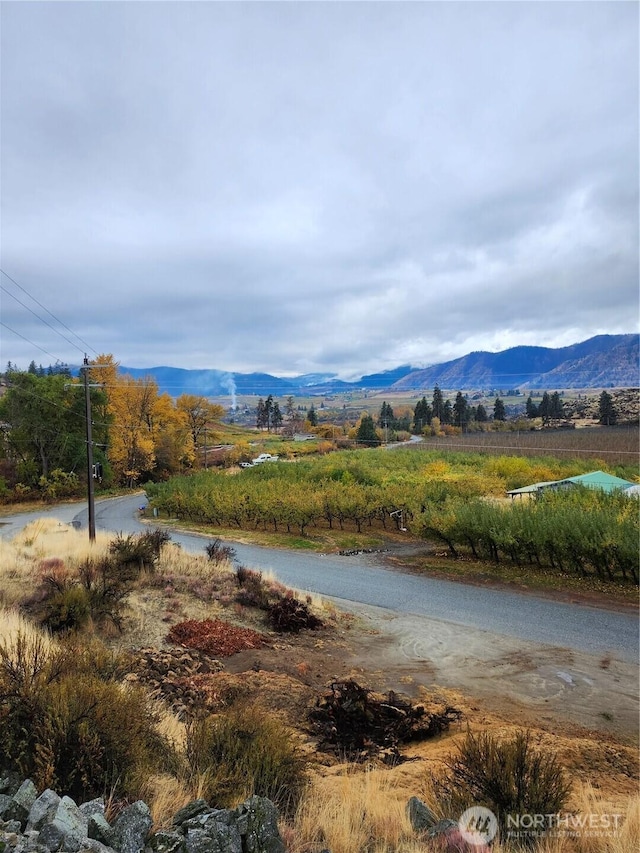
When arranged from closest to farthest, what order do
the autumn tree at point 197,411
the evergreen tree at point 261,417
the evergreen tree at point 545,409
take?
the autumn tree at point 197,411 → the evergreen tree at point 545,409 → the evergreen tree at point 261,417

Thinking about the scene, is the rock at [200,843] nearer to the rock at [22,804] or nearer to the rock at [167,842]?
the rock at [167,842]

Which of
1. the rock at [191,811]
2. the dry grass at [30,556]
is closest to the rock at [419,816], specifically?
the rock at [191,811]

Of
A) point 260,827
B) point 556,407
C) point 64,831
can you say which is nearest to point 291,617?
point 260,827

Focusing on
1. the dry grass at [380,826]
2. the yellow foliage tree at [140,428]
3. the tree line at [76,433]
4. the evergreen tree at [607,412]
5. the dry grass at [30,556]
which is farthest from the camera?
the evergreen tree at [607,412]

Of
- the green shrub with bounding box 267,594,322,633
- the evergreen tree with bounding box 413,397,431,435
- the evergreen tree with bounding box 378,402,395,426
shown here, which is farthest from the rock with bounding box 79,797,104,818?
the evergreen tree with bounding box 378,402,395,426

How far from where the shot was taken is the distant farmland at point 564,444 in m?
46.7

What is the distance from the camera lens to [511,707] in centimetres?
813

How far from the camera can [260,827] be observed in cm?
345

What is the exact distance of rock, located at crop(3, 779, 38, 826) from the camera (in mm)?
3240

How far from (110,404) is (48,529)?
89.7ft

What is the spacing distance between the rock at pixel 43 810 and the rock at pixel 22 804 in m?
0.10

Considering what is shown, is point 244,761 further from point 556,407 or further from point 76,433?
point 556,407

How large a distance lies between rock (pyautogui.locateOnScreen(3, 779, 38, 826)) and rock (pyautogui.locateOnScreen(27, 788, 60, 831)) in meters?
0.10

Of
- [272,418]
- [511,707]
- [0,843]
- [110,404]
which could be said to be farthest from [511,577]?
[272,418]
